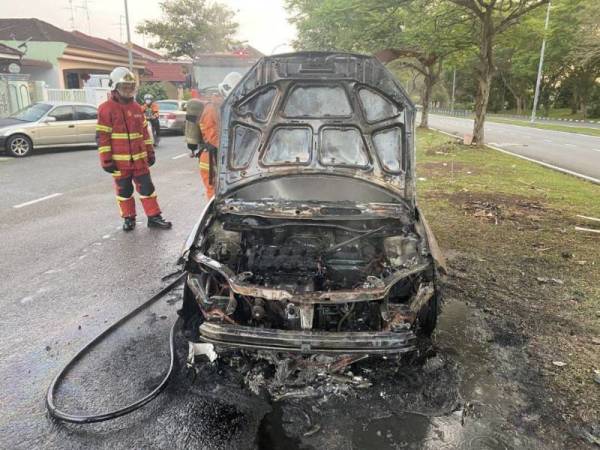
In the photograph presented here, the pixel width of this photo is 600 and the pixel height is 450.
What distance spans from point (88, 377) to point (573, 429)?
289 centimetres

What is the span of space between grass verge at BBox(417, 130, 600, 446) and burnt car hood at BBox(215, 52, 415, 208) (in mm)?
1529

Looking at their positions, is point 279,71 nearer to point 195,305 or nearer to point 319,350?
point 195,305

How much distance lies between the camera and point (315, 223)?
11.0ft

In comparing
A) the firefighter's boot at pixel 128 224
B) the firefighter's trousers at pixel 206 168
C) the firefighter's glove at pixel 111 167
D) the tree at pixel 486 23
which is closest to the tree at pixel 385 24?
the tree at pixel 486 23

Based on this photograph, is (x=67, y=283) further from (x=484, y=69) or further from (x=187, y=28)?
(x=187, y=28)

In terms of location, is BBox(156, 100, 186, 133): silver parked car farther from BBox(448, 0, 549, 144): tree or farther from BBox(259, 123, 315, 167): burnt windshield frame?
BBox(259, 123, 315, 167): burnt windshield frame

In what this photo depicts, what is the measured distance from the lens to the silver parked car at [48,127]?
11.8 metres

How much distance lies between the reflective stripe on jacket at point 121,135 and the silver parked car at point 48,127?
7.66 meters

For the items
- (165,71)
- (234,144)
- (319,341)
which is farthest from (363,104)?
(165,71)

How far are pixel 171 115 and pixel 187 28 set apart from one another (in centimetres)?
2408

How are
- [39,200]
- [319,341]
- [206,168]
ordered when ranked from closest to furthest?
1. [319,341]
2. [206,168]
3. [39,200]

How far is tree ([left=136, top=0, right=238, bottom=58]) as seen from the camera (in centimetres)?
3791

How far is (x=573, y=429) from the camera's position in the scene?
2.55 m

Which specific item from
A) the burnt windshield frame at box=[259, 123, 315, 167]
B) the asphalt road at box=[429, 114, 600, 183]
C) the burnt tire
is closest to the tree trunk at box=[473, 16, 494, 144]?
the asphalt road at box=[429, 114, 600, 183]
